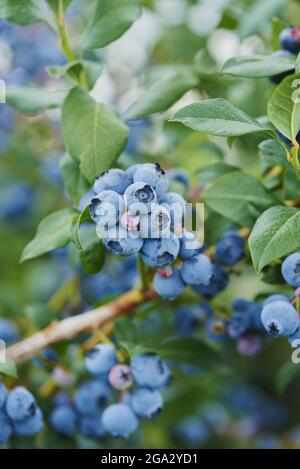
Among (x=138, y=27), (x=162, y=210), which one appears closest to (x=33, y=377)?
(x=162, y=210)

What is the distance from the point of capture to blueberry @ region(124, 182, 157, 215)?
92 cm

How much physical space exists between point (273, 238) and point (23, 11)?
569 millimetres

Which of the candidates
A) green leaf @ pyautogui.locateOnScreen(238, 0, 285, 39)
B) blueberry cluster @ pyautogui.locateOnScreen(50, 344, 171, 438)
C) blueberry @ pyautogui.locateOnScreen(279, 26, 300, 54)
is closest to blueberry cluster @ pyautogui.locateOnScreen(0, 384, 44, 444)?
blueberry cluster @ pyautogui.locateOnScreen(50, 344, 171, 438)

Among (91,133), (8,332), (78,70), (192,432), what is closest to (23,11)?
(78,70)

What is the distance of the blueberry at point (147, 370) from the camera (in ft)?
3.70

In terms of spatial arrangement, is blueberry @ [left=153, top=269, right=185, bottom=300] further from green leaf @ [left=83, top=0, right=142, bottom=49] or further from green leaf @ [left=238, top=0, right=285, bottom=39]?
green leaf @ [left=238, top=0, right=285, bottom=39]

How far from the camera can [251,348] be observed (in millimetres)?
1297

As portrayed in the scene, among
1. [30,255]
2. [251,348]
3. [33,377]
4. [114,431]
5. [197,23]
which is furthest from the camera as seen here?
[197,23]

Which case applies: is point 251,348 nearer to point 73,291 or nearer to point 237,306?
point 237,306

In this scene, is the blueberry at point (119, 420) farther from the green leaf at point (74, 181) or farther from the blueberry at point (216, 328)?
the green leaf at point (74, 181)

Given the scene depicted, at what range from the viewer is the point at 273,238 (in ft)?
2.96

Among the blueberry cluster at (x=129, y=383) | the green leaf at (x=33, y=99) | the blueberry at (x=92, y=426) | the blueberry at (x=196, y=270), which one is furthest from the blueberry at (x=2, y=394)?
the green leaf at (x=33, y=99)

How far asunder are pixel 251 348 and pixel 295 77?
0.57m

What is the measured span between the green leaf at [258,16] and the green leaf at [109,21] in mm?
378
